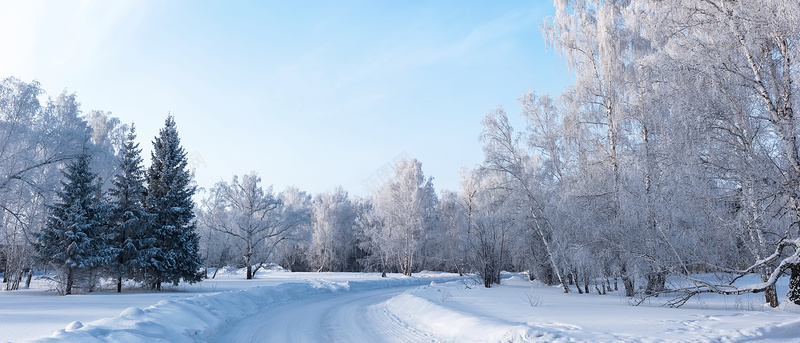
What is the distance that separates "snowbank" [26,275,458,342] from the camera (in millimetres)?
6324

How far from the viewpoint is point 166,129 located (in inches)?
916

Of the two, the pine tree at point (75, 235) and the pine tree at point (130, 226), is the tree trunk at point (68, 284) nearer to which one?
the pine tree at point (75, 235)

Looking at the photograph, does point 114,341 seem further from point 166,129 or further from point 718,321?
point 166,129

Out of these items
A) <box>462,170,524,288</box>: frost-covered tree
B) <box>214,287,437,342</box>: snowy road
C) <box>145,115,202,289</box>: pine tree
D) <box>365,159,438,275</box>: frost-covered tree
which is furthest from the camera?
<box>365,159,438,275</box>: frost-covered tree

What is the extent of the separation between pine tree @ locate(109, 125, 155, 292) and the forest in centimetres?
7

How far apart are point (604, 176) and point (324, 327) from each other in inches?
580

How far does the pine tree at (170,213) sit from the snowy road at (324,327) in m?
10.5

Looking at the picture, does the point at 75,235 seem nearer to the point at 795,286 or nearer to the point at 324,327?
the point at 324,327

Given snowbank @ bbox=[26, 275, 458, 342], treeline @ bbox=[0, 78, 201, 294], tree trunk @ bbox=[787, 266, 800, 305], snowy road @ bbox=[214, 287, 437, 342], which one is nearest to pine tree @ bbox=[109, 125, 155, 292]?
treeline @ bbox=[0, 78, 201, 294]

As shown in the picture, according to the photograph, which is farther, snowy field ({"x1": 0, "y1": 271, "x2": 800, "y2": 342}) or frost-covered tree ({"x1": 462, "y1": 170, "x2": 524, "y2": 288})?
frost-covered tree ({"x1": 462, "y1": 170, "x2": 524, "y2": 288})

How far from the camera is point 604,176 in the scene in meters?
19.1

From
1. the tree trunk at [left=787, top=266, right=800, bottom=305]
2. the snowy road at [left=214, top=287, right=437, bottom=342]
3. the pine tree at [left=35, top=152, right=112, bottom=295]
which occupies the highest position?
the pine tree at [left=35, top=152, right=112, bottom=295]

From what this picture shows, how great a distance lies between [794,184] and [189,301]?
48.1 feet

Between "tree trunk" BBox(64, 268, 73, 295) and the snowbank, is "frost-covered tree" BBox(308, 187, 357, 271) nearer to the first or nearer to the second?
"tree trunk" BBox(64, 268, 73, 295)
